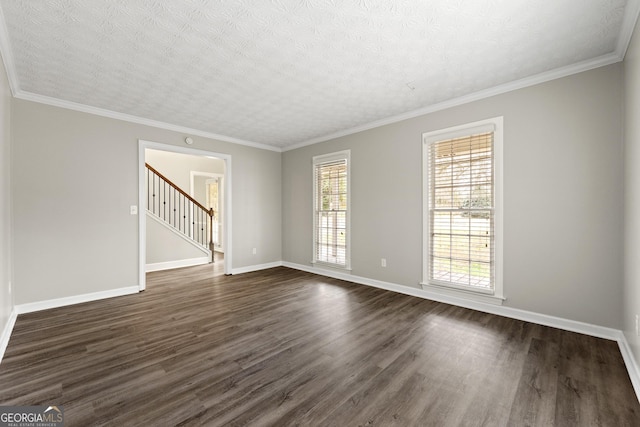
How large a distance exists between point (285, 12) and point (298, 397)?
105 inches

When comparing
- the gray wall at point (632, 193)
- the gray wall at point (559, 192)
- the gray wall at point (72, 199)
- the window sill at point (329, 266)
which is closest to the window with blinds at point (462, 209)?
the gray wall at point (559, 192)

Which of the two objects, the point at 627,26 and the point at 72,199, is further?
the point at 72,199

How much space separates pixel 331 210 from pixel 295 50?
3.11 metres

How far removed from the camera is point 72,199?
3.65 meters

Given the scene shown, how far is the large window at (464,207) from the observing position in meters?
3.26

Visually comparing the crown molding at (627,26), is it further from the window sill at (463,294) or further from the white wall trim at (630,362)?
the window sill at (463,294)

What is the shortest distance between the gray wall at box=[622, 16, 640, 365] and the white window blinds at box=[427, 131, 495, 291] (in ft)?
3.54

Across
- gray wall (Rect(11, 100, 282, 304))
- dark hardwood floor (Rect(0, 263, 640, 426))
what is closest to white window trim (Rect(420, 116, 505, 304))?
dark hardwood floor (Rect(0, 263, 640, 426))

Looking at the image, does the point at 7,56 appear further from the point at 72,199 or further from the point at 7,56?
the point at 72,199

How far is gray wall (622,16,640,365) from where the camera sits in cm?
196

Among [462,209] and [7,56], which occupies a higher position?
[7,56]

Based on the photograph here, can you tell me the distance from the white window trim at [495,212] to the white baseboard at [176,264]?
5.04 m

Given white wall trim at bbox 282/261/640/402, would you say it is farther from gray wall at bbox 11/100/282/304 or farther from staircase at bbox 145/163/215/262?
staircase at bbox 145/163/215/262

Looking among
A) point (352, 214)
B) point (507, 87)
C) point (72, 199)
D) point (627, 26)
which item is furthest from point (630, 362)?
point (72, 199)
